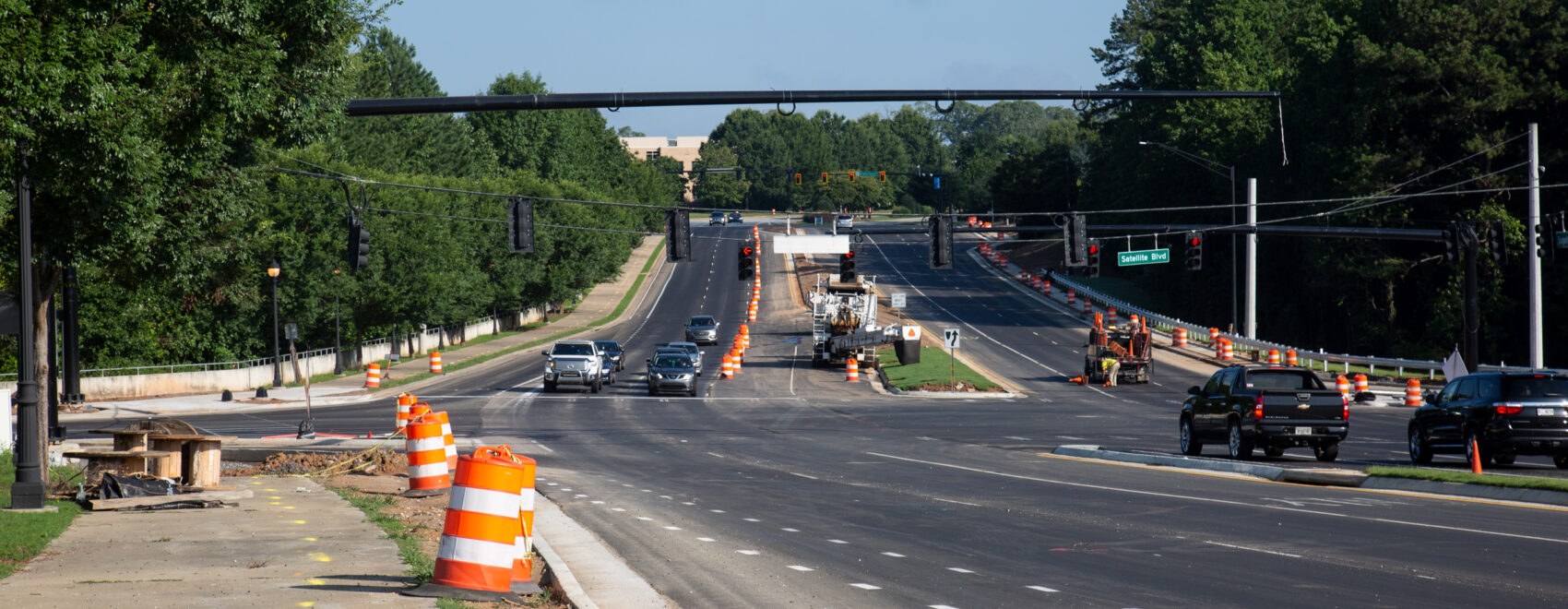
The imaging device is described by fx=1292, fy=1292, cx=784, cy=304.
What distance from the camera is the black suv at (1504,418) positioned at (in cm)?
1995

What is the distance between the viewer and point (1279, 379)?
23.1m

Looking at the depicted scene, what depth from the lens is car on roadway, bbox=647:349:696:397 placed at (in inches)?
1693

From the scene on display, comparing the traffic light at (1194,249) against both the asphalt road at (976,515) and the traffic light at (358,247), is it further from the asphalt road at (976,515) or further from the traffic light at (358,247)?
the traffic light at (358,247)

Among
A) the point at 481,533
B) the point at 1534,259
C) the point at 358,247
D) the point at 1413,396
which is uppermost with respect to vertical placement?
the point at 358,247

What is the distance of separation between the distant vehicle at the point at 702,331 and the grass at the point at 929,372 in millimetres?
11312

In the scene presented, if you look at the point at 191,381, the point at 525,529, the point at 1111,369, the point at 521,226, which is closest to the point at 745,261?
the point at 1111,369

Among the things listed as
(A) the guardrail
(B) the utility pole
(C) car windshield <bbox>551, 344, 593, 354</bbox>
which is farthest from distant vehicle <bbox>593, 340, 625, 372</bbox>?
(B) the utility pole

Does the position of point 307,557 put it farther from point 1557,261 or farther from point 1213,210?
point 1213,210

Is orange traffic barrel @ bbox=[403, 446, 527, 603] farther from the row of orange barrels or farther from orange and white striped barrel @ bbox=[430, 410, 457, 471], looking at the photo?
orange and white striped barrel @ bbox=[430, 410, 457, 471]

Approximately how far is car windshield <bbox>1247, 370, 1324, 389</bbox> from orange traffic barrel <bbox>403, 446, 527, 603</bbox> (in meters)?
17.1

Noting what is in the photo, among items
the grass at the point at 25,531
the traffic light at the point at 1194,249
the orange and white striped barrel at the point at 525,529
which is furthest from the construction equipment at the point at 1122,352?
the orange and white striped barrel at the point at 525,529

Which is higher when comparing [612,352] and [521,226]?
[521,226]

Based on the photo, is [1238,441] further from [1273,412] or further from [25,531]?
[25,531]

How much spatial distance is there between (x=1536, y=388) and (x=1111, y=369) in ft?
90.0
